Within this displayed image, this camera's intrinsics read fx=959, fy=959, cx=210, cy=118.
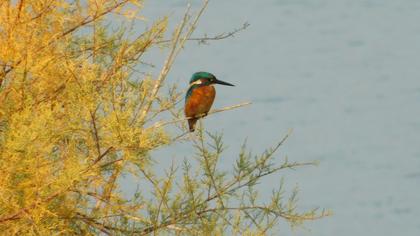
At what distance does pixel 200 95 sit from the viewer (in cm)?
685

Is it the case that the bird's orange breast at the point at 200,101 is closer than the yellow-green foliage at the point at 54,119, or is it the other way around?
the yellow-green foliage at the point at 54,119

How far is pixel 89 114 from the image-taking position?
17.2 feet

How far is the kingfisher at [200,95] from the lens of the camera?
22.4 feet

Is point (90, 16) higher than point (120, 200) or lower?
higher

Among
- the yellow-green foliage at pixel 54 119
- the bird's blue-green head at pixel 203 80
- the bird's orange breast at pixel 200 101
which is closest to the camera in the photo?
the yellow-green foliage at pixel 54 119

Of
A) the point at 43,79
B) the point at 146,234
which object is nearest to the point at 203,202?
the point at 146,234

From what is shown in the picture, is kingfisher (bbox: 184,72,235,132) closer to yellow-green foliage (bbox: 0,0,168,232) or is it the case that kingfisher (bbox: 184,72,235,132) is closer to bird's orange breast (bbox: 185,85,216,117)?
bird's orange breast (bbox: 185,85,216,117)

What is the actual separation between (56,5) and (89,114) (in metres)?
0.76

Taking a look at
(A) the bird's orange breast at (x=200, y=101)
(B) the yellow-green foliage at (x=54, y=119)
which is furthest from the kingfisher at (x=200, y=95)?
(B) the yellow-green foliage at (x=54, y=119)

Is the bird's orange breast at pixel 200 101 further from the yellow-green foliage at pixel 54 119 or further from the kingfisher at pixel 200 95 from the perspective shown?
the yellow-green foliage at pixel 54 119

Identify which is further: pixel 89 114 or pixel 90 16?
pixel 90 16

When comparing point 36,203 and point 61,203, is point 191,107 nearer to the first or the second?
point 61,203

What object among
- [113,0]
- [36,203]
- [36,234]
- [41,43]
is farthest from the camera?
[113,0]

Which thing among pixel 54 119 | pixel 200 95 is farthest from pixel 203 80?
pixel 54 119
